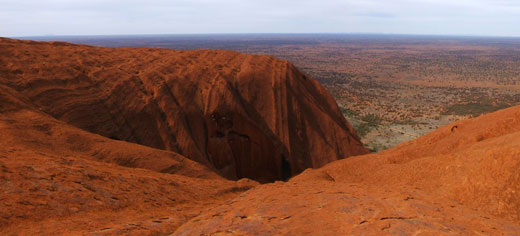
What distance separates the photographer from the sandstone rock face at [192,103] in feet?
41.8

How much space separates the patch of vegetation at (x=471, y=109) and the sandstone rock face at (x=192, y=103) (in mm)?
25421

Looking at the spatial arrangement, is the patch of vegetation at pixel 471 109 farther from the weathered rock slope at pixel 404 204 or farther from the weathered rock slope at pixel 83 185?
the weathered rock slope at pixel 83 185

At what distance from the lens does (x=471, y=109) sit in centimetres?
3981

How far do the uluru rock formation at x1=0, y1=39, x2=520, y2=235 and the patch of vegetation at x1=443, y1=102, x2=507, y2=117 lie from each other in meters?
25.2

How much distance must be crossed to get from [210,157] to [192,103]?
9.25 feet

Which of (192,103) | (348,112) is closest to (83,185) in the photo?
(192,103)

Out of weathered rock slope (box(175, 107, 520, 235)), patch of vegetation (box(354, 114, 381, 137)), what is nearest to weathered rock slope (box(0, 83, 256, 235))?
weathered rock slope (box(175, 107, 520, 235))

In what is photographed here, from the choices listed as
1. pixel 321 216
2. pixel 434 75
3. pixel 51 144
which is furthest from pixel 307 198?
pixel 434 75

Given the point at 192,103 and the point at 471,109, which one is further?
the point at 471,109

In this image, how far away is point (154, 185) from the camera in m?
7.58

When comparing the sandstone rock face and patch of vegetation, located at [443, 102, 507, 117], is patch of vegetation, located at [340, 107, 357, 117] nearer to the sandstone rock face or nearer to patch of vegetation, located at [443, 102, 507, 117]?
patch of vegetation, located at [443, 102, 507, 117]

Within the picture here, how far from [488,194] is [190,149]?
1078 cm

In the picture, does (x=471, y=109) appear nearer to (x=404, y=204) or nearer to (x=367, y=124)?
(x=367, y=124)

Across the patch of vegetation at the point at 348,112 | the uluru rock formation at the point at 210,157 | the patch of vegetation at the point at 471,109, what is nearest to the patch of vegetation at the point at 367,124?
the patch of vegetation at the point at 348,112
